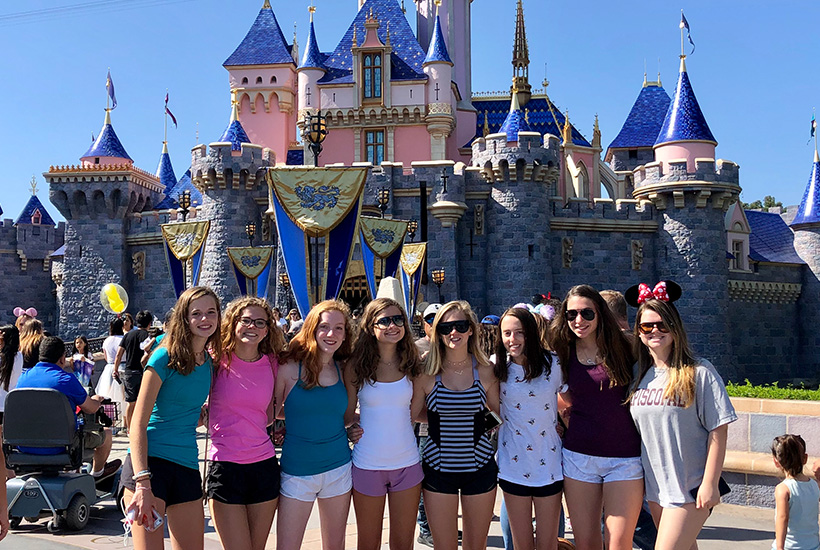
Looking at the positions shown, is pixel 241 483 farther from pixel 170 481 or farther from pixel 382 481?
pixel 382 481

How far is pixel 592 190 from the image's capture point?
23125 millimetres

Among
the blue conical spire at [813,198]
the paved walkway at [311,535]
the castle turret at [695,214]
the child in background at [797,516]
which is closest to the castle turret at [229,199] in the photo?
the castle turret at [695,214]

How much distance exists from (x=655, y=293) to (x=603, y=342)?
318mm

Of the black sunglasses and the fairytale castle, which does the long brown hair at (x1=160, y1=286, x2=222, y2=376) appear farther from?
the fairytale castle

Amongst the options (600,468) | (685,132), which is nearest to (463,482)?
(600,468)

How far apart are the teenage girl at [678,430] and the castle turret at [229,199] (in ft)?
54.5

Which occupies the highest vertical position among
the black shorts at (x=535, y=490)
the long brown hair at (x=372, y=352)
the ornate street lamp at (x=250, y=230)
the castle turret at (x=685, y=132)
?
the castle turret at (x=685, y=132)

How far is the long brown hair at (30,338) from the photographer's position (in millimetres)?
5637

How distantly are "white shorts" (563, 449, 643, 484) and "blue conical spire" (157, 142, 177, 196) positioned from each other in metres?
27.5

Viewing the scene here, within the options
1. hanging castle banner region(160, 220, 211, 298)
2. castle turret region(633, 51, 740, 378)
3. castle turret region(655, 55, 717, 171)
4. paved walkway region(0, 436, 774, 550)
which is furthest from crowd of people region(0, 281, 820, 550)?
castle turret region(655, 55, 717, 171)

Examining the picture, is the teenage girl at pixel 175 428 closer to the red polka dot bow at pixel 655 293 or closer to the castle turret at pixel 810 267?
the red polka dot bow at pixel 655 293

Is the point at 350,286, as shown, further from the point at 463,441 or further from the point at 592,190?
the point at 463,441

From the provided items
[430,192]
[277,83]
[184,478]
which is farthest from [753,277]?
[184,478]

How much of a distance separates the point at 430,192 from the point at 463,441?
15128 mm
